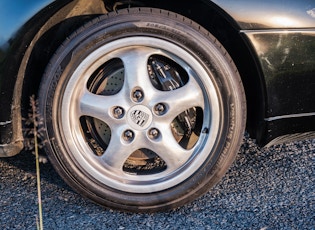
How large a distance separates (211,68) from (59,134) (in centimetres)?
80

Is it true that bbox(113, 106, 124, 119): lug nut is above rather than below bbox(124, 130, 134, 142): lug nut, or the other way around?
above

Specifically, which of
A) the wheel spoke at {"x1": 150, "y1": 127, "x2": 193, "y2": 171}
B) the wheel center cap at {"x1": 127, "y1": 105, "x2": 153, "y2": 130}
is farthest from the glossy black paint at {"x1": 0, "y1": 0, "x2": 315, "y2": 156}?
Result: the wheel center cap at {"x1": 127, "y1": 105, "x2": 153, "y2": 130}

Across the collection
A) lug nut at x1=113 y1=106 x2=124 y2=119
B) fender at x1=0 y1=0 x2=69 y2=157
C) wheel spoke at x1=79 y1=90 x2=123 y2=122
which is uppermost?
fender at x1=0 y1=0 x2=69 y2=157

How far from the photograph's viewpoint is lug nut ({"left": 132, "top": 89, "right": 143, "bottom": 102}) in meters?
2.85

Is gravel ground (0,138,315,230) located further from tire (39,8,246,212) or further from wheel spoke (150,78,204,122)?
wheel spoke (150,78,204,122)

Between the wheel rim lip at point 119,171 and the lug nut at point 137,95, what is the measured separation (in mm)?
213

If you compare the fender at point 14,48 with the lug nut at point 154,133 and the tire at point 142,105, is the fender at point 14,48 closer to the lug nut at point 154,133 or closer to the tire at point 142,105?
the tire at point 142,105

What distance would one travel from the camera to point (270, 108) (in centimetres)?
287

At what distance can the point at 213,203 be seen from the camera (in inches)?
118

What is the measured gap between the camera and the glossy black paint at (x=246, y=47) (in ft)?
8.90

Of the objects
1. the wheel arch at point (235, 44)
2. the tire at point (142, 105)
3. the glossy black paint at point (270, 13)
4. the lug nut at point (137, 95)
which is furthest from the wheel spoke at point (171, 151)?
the glossy black paint at point (270, 13)

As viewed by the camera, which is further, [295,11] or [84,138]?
[84,138]

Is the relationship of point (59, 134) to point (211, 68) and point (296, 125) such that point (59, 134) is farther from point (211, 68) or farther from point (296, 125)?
point (296, 125)

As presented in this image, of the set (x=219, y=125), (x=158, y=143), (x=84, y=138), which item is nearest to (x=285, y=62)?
(x=219, y=125)
